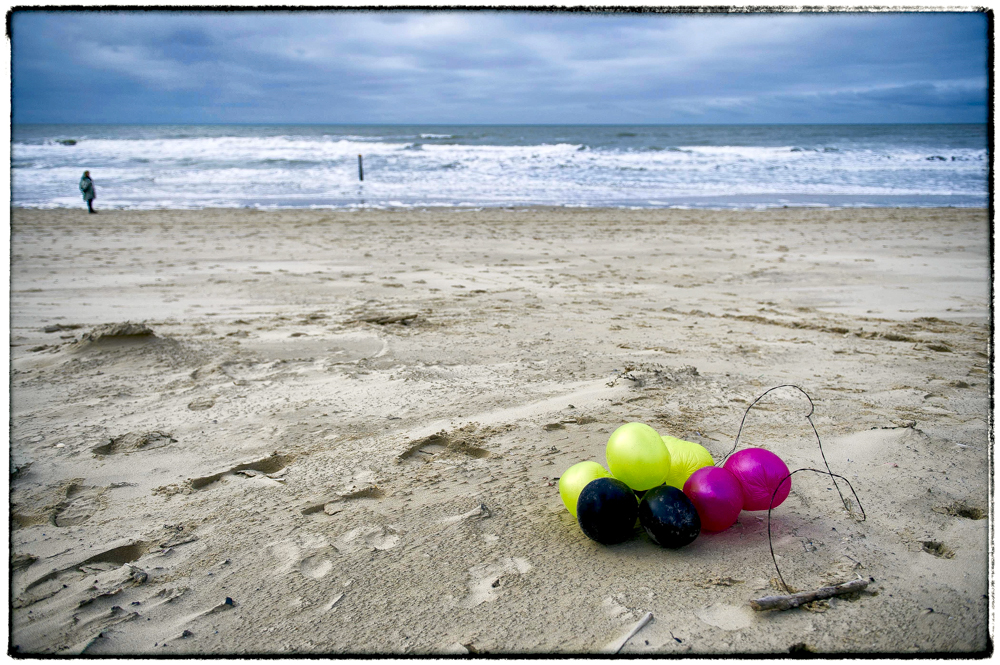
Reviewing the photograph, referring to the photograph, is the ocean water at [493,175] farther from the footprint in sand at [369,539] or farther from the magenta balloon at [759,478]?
the footprint in sand at [369,539]

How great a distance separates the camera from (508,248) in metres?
9.89

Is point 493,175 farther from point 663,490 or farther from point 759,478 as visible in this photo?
point 663,490

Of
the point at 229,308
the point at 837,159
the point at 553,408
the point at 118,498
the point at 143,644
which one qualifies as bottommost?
the point at 143,644

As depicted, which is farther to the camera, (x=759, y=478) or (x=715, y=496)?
(x=759, y=478)

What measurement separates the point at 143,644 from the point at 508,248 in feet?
27.2

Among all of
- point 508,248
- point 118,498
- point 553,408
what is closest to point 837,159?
point 508,248

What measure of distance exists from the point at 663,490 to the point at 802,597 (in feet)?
→ 1.87

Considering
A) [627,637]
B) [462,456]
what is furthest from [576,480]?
[462,456]

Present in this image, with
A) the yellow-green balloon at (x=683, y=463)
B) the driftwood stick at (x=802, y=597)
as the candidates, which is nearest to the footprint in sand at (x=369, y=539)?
the yellow-green balloon at (x=683, y=463)

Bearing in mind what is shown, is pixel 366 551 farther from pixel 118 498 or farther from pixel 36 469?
pixel 36 469

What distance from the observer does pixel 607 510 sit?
7.77 feet

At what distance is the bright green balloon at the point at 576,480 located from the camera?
2.57 meters

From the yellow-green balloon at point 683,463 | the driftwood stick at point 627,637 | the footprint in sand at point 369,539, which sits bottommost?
the driftwood stick at point 627,637

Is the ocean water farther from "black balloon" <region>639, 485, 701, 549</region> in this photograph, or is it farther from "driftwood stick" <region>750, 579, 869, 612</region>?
"black balloon" <region>639, 485, 701, 549</region>
